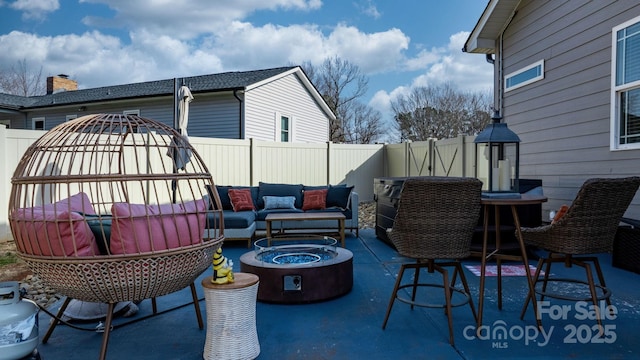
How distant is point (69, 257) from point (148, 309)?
1.30 meters

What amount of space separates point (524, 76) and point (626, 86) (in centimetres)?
207

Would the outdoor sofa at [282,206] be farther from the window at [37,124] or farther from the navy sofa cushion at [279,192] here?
the window at [37,124]

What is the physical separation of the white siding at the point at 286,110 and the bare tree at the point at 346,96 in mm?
5904

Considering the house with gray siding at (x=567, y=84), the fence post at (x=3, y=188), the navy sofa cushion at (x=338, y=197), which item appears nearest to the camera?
the house with gray siding at (x=567, y=84)

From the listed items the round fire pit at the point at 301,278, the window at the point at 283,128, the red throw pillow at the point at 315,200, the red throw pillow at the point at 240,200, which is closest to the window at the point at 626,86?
the round fire pit at the point at 301,278

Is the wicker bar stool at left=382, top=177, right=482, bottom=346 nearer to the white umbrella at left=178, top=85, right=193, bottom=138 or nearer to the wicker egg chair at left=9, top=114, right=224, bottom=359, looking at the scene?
the wicker egg chair at left=9, top=114, right=224, bottom=359

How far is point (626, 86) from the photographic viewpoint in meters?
4.56

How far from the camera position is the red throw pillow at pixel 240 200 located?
668 cm

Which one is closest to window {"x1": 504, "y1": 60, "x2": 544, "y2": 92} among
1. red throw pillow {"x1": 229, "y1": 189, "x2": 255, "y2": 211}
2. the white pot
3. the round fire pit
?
the round fire pit

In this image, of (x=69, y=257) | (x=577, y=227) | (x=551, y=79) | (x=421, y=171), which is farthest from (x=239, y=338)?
(x=421, y=171)

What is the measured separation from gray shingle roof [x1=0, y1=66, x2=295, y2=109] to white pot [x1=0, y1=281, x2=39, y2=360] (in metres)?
9.95

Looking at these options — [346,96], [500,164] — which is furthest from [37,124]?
[500,164]

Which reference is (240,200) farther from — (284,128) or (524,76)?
(284,128)

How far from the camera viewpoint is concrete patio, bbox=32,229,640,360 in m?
2.44
